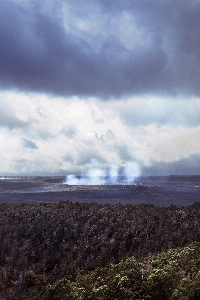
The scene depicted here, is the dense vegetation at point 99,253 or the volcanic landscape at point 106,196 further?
the volcanic landscape at point 106,196

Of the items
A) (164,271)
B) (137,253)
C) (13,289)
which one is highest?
(164,271)

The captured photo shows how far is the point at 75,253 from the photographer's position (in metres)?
21.7

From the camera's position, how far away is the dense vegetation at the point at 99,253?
470 inches

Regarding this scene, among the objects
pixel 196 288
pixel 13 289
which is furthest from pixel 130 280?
pixel 13 289

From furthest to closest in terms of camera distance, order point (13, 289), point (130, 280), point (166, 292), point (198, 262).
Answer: point (13, 289)
point (198, 262)
point (130, 280)
point (166, 292)

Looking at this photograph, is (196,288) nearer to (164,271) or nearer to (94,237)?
(164,271)

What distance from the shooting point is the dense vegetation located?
11.9 meters

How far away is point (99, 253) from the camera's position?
2136cm

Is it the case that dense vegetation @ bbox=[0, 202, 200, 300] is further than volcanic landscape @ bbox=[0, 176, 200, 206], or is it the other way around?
volcanic landscape @ bbox=[0, 176, 200, 206]

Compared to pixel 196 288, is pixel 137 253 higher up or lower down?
lower down

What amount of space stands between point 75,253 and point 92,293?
10.3 m

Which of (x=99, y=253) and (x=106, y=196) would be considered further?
Answer: (x=106, y=196)

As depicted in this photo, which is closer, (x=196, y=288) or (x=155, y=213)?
(x=196, y=288)

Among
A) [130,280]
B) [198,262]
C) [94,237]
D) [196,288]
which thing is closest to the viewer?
[196,288]
